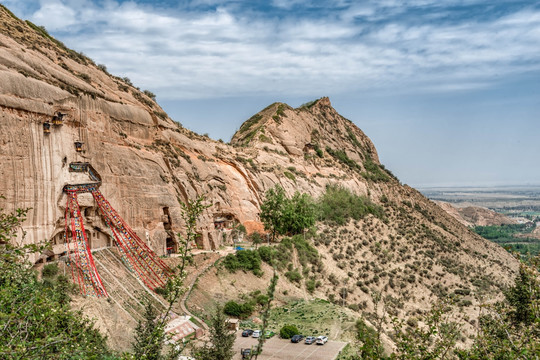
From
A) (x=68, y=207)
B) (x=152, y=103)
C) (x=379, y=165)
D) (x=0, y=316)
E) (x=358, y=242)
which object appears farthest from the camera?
(x=379, y=165)

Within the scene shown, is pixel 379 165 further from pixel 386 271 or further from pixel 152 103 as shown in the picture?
pixel 152 103

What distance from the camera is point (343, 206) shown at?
61.8m

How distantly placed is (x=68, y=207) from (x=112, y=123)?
8082 millimetres

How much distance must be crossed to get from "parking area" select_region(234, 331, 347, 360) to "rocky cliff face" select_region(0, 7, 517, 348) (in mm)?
9993

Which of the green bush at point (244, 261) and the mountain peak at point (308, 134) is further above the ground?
the mountain peak at point (308, 134)

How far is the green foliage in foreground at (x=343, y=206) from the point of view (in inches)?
2291

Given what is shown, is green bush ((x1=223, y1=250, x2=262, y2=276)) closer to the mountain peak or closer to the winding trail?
the winding trail

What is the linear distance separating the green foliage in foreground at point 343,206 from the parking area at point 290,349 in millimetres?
29409

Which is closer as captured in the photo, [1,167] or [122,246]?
[1,167]

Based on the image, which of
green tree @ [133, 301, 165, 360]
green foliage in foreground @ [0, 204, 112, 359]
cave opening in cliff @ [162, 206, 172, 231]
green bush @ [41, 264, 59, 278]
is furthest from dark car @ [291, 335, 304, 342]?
green foliage in foreground @ [0, 204, 112, 359]

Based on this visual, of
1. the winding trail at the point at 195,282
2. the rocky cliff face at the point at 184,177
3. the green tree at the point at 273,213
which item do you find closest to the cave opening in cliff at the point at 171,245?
the rocky cliff face at the point at 184,177

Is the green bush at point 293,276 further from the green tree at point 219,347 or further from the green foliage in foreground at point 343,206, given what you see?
the green tree at point 219,347

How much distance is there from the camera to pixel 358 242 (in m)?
54.3

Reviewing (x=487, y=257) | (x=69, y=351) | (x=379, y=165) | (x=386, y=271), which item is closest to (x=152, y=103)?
(x=386, y=271)
